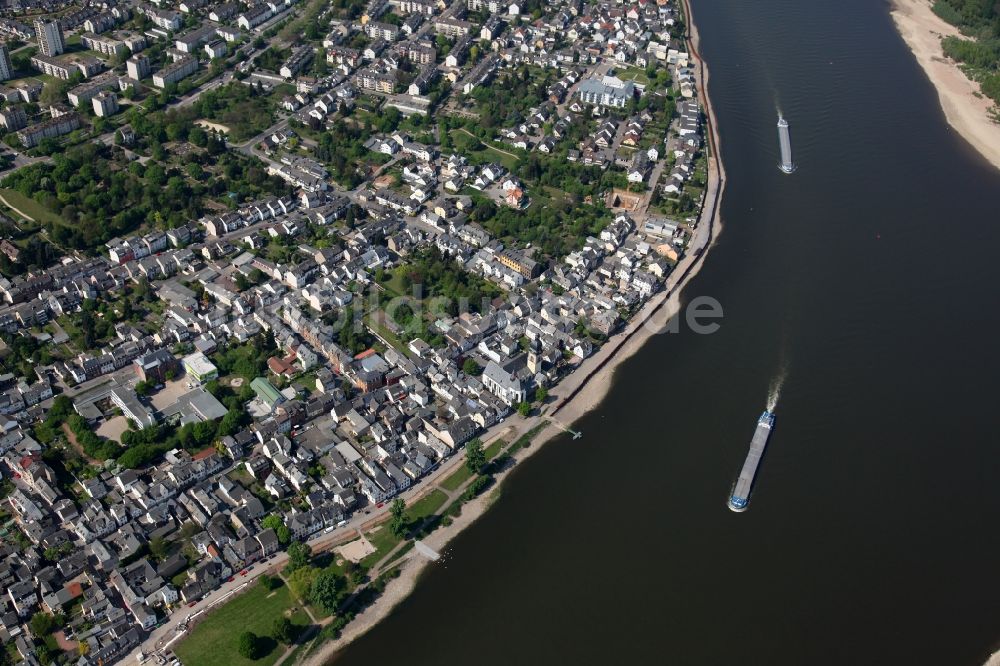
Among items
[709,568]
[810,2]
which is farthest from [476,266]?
[810,2]

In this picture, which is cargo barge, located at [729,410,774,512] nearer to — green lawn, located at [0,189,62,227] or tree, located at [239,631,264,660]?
tree, located at [239,631,264,660]

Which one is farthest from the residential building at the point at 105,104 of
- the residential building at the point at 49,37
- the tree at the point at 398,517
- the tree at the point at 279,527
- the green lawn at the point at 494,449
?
the tree at the point at 398,517

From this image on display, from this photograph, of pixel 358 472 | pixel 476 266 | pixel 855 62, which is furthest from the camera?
pixel 855 62

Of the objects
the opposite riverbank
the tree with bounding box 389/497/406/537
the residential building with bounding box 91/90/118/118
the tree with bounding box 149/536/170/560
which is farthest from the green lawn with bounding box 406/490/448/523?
the residential building with bounding box 91/90/118/118

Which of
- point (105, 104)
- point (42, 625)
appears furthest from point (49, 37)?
point (42, 625)

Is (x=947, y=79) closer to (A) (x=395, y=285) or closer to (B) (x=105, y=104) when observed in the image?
(A) (x=395, y=285)

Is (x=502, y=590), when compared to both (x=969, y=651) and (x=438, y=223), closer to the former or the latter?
(x=969, y=651)
